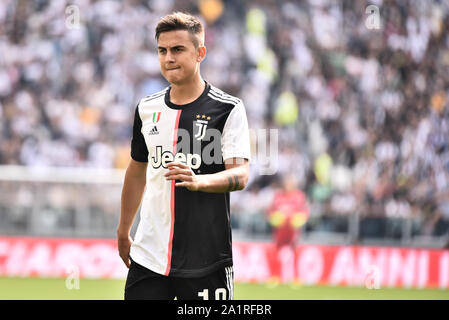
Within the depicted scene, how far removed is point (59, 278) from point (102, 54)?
5415mm

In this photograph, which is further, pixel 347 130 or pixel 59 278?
pixel 347 130

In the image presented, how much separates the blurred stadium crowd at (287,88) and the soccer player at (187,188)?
32.4 feet

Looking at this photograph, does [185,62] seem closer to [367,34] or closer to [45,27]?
[45,27]

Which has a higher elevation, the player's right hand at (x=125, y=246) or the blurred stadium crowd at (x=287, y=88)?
the blurred stadium crowd at (x=287, y=88)

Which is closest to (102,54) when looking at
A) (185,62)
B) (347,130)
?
(347,130)

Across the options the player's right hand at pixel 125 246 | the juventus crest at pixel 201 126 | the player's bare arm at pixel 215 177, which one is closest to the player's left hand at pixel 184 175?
the player's bare arm at pixel 215 177

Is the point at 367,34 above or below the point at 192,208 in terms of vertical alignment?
above

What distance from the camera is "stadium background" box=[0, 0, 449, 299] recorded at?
1313cm

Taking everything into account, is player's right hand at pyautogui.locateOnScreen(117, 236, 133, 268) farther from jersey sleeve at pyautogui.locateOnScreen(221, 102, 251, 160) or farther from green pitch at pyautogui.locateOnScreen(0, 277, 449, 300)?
green pitch at pyautogui.locateOnScreen(0, 277, 449, 300)

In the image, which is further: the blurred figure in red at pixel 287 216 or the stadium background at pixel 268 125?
the stadium background at pixel 268 125

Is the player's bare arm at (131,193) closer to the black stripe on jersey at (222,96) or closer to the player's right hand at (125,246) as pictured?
the player's right hand at (125,246)

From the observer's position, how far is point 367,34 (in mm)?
18094

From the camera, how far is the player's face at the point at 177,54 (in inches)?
160

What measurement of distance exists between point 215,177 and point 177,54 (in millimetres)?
683
